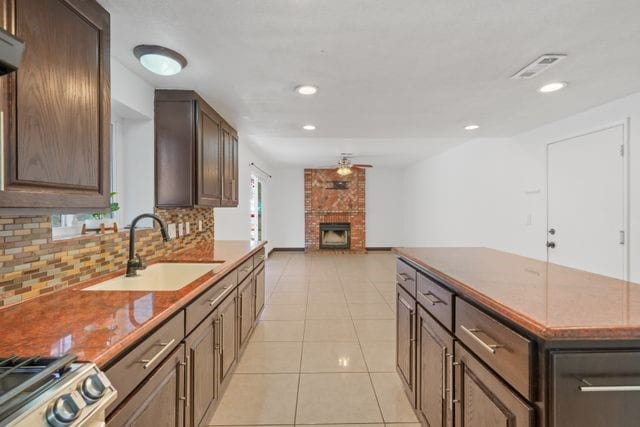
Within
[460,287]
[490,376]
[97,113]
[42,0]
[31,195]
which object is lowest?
[490,376]

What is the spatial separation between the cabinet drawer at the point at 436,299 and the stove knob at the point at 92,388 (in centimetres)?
132

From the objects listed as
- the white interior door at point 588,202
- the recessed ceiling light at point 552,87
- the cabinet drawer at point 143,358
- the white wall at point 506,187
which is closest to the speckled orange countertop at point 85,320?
the cabinet drawer at point 143,358

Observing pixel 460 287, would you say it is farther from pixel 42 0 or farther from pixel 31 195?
pixel 42 0

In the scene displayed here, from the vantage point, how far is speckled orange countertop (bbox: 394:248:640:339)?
886 millimetres

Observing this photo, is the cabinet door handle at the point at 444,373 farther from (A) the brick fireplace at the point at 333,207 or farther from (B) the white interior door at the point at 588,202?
(A) the brick fireplace at the point at 333,207

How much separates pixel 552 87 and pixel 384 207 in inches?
263

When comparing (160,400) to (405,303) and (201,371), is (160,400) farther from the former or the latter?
(405,303)

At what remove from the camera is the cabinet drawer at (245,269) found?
2545 mm

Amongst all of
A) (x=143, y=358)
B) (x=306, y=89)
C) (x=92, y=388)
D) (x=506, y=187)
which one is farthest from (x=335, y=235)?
(x=92, y=388)

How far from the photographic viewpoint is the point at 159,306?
1.25m

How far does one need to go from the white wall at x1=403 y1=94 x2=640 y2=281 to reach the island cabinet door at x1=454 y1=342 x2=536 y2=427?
8.39 feet

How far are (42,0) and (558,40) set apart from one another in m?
2.40

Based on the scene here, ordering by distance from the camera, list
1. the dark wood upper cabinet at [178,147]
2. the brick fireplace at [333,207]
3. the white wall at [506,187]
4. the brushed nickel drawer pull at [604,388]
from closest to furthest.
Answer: the brushed nickel drawer pull at [604,388], the dark wood upper cabinet at [178,147], the white wall at [506,187], the brick fireplace at [333,207]

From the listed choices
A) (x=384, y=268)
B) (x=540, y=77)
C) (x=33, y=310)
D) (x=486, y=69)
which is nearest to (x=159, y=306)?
(x=33, y=310)
